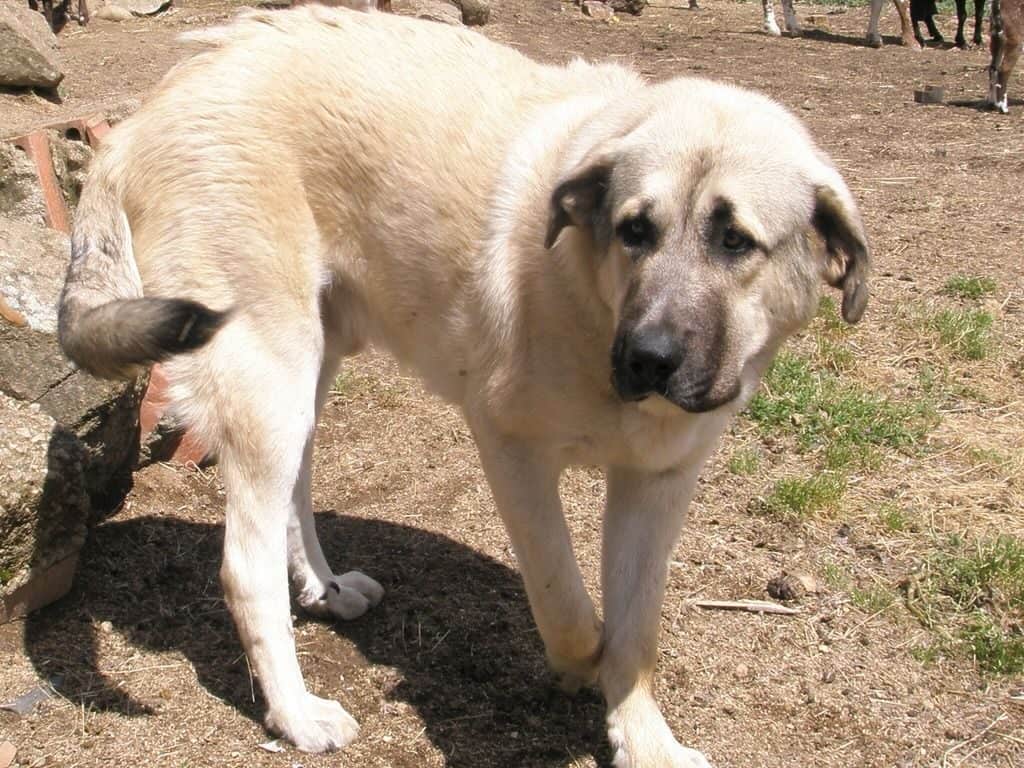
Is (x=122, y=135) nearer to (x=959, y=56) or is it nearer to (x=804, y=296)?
(x=804, y=296)

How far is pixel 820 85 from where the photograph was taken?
11.8 metres

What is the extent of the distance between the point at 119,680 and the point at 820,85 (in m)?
10.4

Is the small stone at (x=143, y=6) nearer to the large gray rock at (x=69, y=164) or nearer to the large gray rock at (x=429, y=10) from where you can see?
the large gray rock at (x=429, y=10)

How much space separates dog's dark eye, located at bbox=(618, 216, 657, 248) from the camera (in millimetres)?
2615

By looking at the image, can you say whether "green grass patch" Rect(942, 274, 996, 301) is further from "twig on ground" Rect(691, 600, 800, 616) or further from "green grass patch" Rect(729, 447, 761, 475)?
"twig on ground" Rect(691, 600, 800, 616)

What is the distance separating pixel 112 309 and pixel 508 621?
1.66 metres

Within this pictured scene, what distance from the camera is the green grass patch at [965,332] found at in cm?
514

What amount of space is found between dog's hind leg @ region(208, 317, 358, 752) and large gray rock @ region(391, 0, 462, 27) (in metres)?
9.98

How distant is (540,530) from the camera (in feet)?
9.68

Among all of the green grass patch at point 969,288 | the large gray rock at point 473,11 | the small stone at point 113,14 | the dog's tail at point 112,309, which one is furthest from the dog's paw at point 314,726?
the large gray rock at point 473,11

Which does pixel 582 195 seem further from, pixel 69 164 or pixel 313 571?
pixel 69 164

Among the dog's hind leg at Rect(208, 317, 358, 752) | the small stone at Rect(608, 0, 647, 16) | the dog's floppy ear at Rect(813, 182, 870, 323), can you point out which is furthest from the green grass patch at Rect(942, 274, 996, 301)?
the small stone at Rect(608, 0, 647, 16)

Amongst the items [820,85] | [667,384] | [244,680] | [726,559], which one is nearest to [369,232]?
[667,384]

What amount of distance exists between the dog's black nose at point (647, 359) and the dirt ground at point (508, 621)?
1143mm
